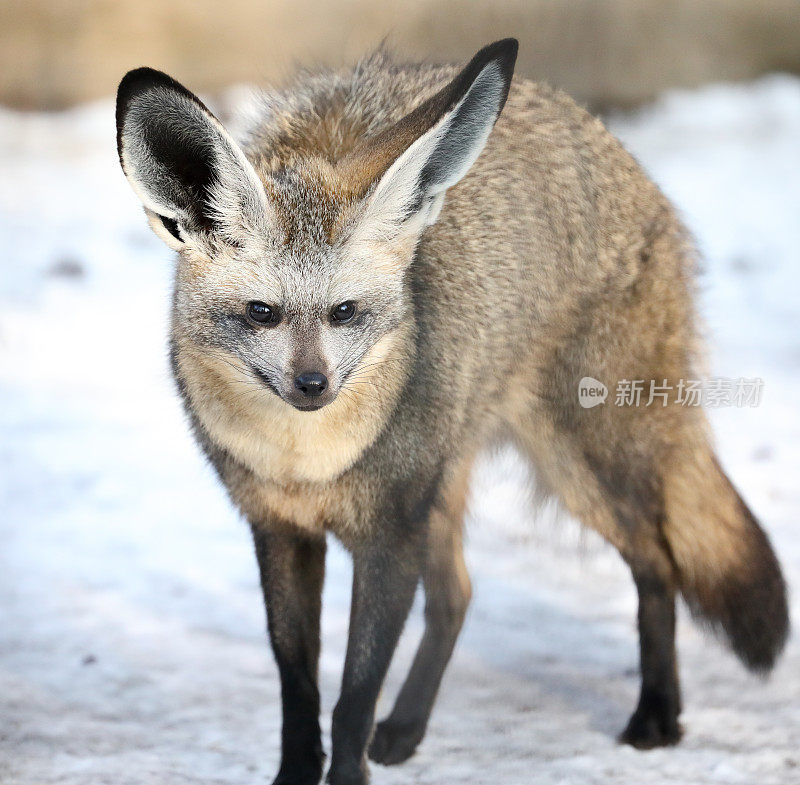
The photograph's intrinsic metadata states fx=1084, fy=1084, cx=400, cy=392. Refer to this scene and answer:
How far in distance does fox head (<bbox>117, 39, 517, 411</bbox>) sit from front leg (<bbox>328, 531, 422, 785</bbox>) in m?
0.52

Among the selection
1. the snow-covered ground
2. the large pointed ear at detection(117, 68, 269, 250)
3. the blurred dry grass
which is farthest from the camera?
the blurred dry grass

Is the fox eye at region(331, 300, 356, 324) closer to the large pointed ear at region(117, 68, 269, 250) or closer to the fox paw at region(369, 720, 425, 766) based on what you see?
the large pointed ear at region(117, 68, 269, 250)

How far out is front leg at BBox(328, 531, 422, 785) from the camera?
2.78 meters

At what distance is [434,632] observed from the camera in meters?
3.55

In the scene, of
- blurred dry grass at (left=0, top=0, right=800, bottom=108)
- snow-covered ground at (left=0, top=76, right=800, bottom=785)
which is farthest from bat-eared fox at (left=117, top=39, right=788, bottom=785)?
blurred dry grass at (left=0, top=0, right=800, bottom=108)

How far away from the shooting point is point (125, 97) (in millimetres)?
2287

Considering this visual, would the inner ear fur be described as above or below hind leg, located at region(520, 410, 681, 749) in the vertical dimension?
above

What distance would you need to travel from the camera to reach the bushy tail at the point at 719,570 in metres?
3.45

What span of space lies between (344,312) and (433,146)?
0.43 metres

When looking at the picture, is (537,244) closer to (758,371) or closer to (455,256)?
(455,256)

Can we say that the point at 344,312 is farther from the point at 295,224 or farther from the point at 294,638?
the point at 294,638

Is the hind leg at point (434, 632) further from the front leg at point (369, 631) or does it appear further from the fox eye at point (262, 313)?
the fox eye at point (262, 313)

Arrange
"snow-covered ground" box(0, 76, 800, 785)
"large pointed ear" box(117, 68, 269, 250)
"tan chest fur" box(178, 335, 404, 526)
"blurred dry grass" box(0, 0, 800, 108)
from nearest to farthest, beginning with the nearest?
"large pointed ear" box(117, 68, 269, 250) → "tan chest fur" box(178, 335, 404, 526) → "snow-covered ground" box(0, 76, 800, 785) → "blurred dry grass" box(0, 0, 800, 108)

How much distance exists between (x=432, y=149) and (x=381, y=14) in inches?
270
